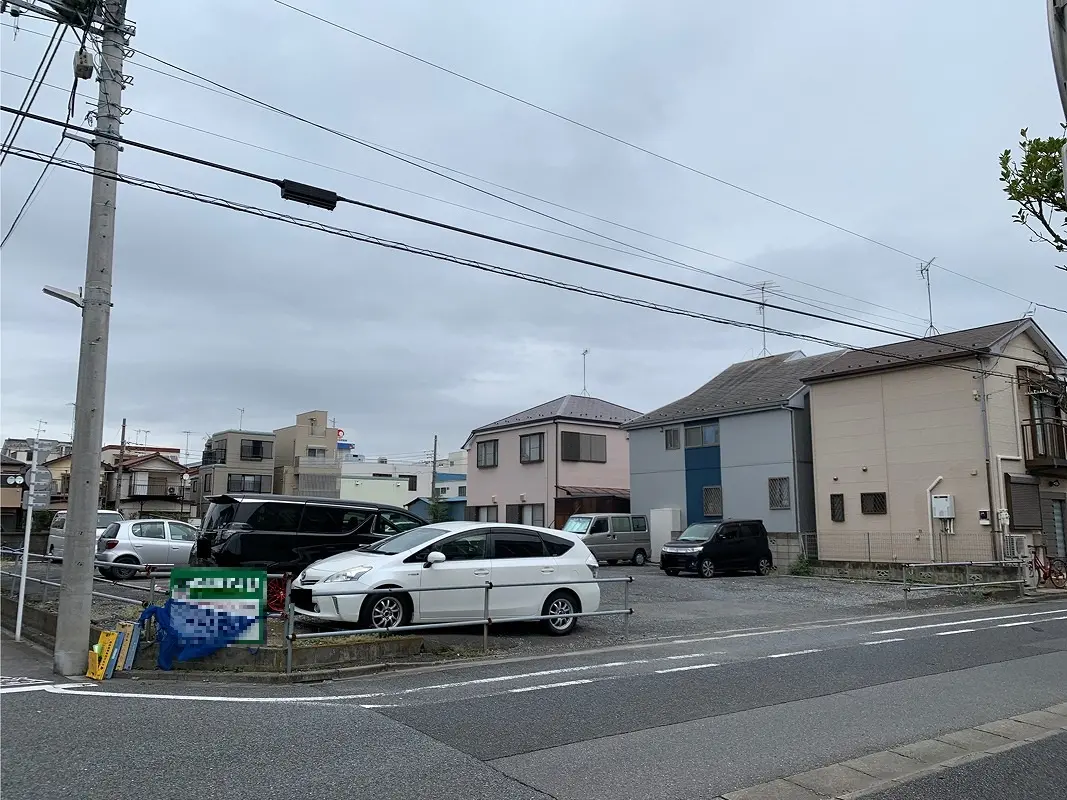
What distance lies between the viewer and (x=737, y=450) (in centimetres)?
2981

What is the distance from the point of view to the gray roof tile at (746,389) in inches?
1179

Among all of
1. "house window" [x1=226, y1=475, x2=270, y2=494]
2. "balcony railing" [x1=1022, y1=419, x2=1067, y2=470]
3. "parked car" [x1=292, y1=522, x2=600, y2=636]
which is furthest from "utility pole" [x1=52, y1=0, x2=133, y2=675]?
"house window" [x1=226, y1=475, x2=270, y2=494]

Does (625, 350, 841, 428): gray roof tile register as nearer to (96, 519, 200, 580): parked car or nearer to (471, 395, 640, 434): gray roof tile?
(471, 395, 640, 434): gray roof tile

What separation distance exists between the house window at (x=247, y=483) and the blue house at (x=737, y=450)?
112 feet

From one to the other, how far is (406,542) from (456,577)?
3.22 feet

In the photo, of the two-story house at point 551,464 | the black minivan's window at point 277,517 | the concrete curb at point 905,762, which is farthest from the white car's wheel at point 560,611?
the two-story house at point 551,464

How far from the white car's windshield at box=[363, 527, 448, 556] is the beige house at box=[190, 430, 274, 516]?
48660 millimetres

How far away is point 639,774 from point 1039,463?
22.8 meters

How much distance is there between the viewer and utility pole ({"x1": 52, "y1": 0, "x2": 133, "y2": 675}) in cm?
908

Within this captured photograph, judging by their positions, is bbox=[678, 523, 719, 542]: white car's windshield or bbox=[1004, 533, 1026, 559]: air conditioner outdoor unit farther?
bbox=[678, 523, 719, 542]: white car's windshield

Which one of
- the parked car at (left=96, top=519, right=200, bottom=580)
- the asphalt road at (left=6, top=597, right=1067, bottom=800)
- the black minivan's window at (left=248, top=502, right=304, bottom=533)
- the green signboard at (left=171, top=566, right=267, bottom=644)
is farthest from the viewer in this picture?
the parked car at (left=96, top=519, right=200, bottom=580)

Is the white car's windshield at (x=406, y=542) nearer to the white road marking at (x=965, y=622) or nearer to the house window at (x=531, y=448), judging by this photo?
the white road marking at (x=965, y=622)

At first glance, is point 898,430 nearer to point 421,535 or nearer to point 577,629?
point 577,629

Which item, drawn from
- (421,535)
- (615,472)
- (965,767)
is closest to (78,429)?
(421,535)
